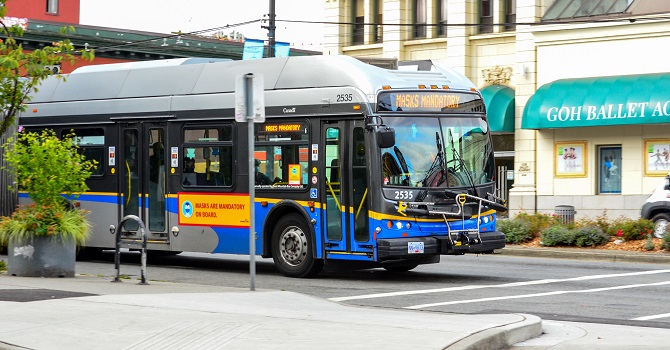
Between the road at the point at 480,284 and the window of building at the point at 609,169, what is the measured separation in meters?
13.1

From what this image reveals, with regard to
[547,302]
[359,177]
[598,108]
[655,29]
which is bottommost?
[547,302]

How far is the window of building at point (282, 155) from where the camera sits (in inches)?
703

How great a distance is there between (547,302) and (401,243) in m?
2.62

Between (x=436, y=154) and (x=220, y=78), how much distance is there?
408cm

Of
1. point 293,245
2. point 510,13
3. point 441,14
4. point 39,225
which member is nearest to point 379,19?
point 441,14

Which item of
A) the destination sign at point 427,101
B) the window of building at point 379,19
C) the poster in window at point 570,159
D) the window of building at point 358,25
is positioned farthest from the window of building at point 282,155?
the window of building at point 358,25

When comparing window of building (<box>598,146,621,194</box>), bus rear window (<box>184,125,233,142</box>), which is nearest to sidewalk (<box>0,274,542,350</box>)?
bus rear window (<box>184,125,233,142</box>)

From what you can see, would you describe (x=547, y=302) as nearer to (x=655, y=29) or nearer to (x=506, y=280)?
(x=506, y=280)

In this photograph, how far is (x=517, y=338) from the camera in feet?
36.0

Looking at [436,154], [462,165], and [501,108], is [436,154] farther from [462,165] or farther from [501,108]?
[501,108]

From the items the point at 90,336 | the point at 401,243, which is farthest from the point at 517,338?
the point at 401,243

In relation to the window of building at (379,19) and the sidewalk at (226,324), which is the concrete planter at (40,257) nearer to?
the sidewalk at (226,324)

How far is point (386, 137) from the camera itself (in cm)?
1655

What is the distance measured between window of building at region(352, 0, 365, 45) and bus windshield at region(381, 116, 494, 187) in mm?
26757
